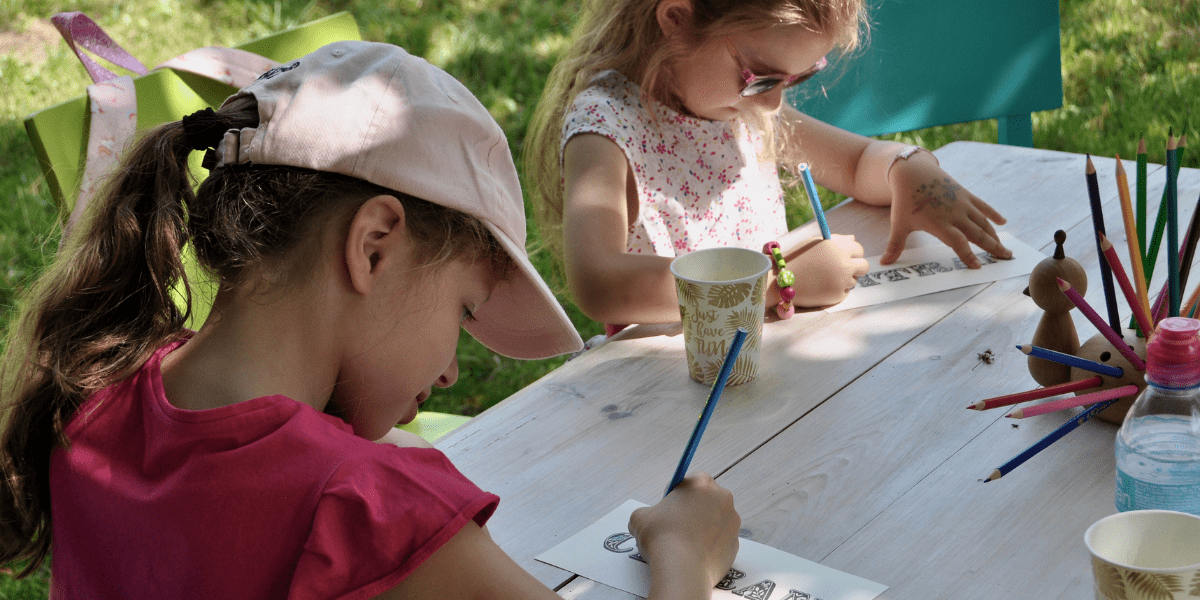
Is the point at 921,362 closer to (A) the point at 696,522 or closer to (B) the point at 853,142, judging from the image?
(A) the point at 696,522

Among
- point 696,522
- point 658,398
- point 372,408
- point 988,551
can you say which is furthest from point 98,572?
point 988,551

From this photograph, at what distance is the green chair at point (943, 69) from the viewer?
230 cm

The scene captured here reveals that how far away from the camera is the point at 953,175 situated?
1978 mm

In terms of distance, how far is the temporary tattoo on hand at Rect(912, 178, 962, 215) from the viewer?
170cm

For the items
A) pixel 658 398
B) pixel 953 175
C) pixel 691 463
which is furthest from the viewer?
pixel 953 175

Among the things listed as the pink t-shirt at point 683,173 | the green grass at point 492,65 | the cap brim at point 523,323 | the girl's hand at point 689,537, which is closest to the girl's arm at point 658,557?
the girl's hand at point 689,537

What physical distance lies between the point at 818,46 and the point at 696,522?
107 cm

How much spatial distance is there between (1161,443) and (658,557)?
1.56 feet

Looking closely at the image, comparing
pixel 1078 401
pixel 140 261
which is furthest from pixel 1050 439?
pixel 140 261

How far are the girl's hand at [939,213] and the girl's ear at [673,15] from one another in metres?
0.46

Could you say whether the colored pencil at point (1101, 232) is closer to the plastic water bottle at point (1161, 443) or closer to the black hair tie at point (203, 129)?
the plastic water bottle at point (1161, 443)

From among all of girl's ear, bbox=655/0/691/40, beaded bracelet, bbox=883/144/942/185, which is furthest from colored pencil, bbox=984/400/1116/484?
girl's ear, bbox=655/0/691/40

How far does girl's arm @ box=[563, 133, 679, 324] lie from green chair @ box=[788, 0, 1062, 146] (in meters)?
0.65

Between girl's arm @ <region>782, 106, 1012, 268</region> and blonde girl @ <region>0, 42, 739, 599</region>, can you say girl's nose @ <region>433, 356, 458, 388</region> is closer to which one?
blonde girl @ <region>0, 42, 739, 599</region>
